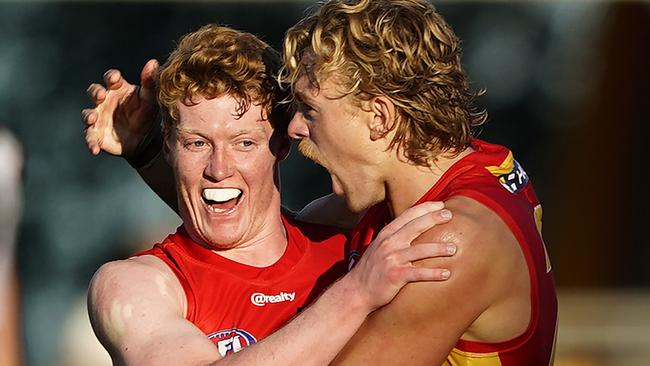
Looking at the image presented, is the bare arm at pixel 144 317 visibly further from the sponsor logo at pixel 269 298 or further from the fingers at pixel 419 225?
the fingers at pixel 419 225

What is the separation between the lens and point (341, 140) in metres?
3.33

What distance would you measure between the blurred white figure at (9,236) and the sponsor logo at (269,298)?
2404mm

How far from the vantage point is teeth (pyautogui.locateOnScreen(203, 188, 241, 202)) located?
12.1ft

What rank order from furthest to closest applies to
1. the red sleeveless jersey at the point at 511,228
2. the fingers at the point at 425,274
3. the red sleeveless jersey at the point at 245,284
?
the red sleeveless jersey at the point at 245,284 < the red sleeveless jersey at the point at 511,228 < the fingers at the point at 425,274

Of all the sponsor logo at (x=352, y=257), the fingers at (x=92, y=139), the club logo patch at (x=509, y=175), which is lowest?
the sponsor logo at (x=352, y=257)

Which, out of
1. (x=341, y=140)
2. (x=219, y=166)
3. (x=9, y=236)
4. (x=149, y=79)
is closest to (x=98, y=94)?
(x=149, y=79)

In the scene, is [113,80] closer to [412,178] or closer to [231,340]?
[231,340]

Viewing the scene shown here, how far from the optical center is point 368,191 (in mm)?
3383

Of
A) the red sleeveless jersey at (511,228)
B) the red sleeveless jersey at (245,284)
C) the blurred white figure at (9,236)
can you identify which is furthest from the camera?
the blurred white figure at (9,236)

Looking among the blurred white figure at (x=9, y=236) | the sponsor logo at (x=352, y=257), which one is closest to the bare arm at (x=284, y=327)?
the sponsor logo at (x=352, y=257)

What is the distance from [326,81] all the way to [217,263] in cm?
77

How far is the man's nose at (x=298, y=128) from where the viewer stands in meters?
3.42

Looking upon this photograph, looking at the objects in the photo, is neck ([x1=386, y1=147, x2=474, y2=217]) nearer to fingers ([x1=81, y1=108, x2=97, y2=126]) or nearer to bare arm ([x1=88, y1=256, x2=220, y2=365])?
bare arm ([x1=88, y1=256, x2=220, y2=365])

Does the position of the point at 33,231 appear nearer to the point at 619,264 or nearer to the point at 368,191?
the point at 619,264
